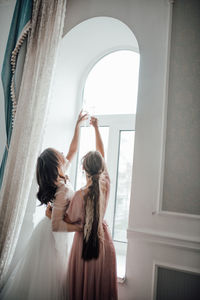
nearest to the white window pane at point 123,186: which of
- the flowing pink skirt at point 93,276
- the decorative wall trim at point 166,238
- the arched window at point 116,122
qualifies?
the arched window at point 116,122

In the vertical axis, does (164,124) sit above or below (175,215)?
above

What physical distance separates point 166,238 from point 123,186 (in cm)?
76

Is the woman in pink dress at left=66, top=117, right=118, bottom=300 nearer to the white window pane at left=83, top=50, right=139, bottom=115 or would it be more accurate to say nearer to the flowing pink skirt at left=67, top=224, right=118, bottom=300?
the flowing pink skirt at left=67, top=224, right=118, bottom=300

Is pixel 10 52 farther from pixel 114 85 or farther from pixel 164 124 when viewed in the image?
pixel 164 124

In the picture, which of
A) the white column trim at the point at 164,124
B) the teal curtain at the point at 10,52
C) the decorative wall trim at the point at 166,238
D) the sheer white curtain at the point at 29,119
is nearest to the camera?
the decorative wall trim at the point at 166,238

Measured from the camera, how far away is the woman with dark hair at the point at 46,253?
55.2 inches

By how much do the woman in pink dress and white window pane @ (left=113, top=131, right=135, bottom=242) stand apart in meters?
0.66

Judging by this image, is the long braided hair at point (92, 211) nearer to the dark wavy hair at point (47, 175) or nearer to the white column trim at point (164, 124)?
the dark wavy hair at point (47, 175)

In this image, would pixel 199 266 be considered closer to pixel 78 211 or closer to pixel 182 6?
pixel 78 211

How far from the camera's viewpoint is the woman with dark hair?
1.40m

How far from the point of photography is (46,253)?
1463 mm

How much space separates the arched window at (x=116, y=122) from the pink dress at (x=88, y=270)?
583 mm

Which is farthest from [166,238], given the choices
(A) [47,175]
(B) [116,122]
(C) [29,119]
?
(C) [29,119]

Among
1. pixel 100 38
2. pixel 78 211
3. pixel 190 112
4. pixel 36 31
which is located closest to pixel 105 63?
pixel 100 38
